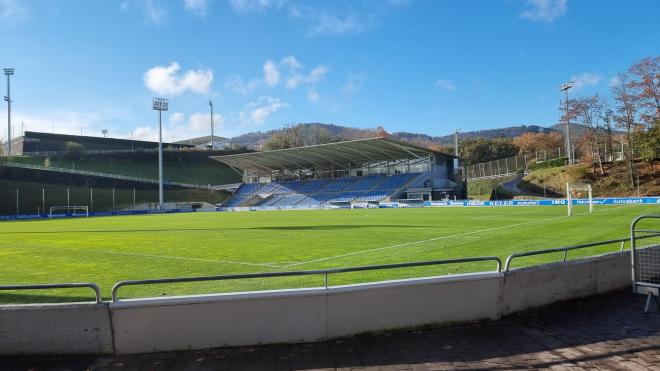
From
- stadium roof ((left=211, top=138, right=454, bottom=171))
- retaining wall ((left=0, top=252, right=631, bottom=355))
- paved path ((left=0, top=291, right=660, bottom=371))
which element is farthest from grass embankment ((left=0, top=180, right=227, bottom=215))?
paved path ((left=0, top=291, right=660, bottom=371))

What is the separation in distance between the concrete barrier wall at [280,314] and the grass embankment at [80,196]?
79.8 m

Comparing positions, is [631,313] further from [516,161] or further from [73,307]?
[516,161]

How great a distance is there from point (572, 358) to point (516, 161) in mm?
71365

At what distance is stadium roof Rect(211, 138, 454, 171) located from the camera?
65.8 m

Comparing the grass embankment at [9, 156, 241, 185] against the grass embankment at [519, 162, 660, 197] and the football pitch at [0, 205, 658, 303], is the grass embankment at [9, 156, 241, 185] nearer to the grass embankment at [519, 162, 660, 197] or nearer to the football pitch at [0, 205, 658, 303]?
the grass embankment at [519, 162, 660, 197]

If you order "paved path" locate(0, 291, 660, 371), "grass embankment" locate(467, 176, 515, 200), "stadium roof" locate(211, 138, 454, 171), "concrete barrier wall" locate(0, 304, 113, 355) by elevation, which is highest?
"stadium roof" locate(211, 138, 454, 171)

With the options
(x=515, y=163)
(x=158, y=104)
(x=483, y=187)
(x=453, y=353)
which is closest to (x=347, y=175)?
(x=483, y=187)

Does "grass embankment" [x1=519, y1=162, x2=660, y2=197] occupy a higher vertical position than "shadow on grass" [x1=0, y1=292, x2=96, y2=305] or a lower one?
Result: higher

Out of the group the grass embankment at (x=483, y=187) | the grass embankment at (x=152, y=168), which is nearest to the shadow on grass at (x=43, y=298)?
the grass embankment at (x=483, y=187)

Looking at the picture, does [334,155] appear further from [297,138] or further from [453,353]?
[453,353]

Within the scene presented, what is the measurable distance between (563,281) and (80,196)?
89.5 m

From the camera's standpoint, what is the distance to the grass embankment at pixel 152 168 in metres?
95.7

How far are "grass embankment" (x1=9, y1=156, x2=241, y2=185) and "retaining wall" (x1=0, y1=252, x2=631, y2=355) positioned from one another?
100663 millimetres

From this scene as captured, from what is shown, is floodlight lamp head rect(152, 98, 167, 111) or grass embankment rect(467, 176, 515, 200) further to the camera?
floodlight lamp head rect(152, 98, 167, 111)
